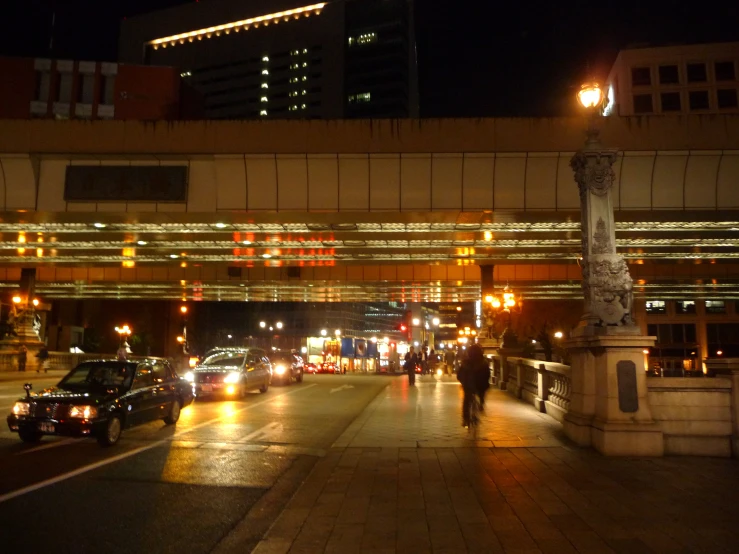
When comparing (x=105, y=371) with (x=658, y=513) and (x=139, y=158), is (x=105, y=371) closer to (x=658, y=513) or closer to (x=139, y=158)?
(x=139, y=158)

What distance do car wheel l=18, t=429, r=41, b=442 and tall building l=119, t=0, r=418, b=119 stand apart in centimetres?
12091

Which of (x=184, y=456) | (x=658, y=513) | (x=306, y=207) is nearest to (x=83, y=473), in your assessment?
(x=184, y=456)

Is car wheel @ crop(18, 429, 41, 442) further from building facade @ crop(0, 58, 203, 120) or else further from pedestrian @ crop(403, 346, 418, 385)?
building facade @ crop(0, 58, 203, 120)

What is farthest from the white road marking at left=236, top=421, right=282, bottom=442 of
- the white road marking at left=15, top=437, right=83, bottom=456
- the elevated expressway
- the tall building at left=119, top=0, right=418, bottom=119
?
the tall building at left=119, top=0, right=418, bottom=119

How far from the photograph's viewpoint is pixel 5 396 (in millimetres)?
20688

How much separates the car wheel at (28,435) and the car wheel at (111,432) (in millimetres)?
1040

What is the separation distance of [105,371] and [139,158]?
6557 mm

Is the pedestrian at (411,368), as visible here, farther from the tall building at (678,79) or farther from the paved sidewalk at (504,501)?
the tall building at (678,79)

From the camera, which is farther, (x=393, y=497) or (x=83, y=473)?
(x=83, y=473)

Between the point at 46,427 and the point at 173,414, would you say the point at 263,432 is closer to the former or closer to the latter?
the point at 173,414

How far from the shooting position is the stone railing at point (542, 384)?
13195mm

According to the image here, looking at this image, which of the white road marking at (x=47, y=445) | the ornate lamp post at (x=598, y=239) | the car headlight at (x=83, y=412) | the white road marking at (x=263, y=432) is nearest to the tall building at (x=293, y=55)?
the white road marking at (x=263, y=432)

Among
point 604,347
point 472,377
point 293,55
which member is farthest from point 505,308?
point 293,55

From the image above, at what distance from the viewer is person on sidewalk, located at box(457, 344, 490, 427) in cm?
1234
